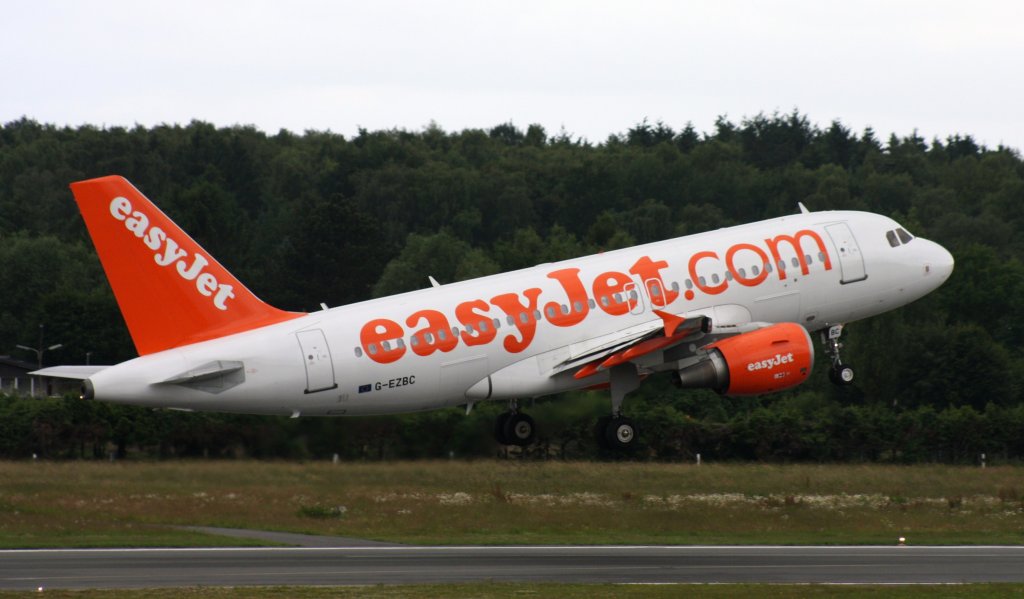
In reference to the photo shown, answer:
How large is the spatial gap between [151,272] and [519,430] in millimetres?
12355

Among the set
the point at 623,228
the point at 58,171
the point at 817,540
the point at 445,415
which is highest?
the point at 58,171

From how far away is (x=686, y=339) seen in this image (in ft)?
161

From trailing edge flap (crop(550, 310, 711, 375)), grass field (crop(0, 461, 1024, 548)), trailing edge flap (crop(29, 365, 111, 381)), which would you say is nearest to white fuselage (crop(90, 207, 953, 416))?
trailing edge flap (crop(550, 310, 711, 375))

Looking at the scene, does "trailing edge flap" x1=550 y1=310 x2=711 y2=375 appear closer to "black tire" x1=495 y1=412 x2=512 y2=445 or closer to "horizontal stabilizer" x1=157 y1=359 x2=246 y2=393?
"black tire" x1=495 y1=412 x2=512 y2=445

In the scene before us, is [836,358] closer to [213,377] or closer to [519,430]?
[519,430]

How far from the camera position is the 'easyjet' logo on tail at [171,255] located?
4488 centimetres

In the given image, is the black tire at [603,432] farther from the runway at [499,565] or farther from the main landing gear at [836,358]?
the main landing gear at [836,358]

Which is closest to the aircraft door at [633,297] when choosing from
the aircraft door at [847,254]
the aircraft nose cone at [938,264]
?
the aircraft door at [847,254]

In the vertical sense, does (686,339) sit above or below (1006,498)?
above

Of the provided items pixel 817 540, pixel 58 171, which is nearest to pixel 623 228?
pixel 58 171

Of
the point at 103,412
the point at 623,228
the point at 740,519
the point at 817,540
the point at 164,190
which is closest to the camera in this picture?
the point at 817,540

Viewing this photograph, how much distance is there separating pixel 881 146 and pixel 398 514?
14259 centimetres

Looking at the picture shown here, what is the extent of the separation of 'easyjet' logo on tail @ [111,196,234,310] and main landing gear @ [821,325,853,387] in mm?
18428

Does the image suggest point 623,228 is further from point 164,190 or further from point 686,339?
point 686,339
